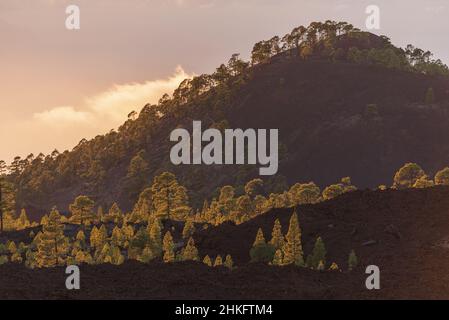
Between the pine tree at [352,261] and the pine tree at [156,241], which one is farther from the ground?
the pine tree at [156,241]

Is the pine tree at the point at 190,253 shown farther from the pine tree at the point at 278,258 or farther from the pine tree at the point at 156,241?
the pine tree at the point at 278,258

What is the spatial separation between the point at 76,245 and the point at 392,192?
29.4 m

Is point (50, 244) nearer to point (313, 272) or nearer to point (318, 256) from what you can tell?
point (318, 256)

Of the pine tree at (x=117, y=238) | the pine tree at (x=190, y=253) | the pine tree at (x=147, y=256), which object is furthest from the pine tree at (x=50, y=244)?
the pine tree at (x=190, y=253)

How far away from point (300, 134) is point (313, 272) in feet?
440

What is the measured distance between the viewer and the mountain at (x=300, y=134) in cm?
15225

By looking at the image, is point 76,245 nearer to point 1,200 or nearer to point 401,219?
point 1,200

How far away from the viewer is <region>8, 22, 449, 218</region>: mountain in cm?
15225

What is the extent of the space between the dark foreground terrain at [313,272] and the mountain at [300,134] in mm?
81646

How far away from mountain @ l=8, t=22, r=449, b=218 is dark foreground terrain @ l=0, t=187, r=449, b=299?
81.6 m

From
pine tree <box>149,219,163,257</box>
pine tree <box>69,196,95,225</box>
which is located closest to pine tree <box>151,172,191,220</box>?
pine tree <box>69,196,95,225</box>

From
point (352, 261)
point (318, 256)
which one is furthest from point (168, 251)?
point (352, 261)

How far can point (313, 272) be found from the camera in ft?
119
